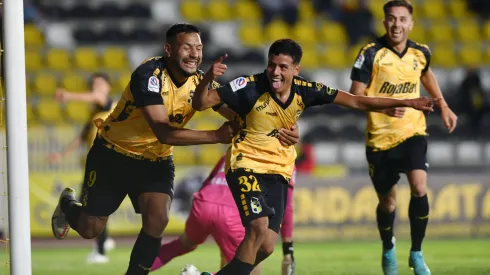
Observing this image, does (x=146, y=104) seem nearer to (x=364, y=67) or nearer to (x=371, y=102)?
(x=371, y=102)

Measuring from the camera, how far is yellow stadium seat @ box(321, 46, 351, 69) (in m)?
19.6

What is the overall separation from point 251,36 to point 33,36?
4586mm

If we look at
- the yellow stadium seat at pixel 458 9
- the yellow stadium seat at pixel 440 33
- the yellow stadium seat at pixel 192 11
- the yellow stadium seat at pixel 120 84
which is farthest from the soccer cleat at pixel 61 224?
the yellow stadium seat at pixel 458 9

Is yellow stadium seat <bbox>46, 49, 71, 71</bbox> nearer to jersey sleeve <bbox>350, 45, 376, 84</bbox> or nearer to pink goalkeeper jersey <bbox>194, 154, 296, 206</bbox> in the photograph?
jersey sleeve <bbox>350, 45, 376, 84</bbox>

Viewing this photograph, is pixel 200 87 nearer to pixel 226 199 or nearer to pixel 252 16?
pixel 226 199

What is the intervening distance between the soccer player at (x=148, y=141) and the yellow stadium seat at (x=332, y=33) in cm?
1290

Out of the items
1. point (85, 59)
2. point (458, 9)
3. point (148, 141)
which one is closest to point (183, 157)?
point (85, 59)

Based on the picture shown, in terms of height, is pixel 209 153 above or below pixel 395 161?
below

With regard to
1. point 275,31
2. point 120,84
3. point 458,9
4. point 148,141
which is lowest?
point 148,141

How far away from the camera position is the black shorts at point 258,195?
667 centimetres

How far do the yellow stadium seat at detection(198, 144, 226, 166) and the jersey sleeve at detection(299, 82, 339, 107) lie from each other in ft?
28.3

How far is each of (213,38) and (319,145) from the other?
13.9ft

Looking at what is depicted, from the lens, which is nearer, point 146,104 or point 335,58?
point 146,104

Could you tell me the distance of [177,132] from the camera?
270 inches
